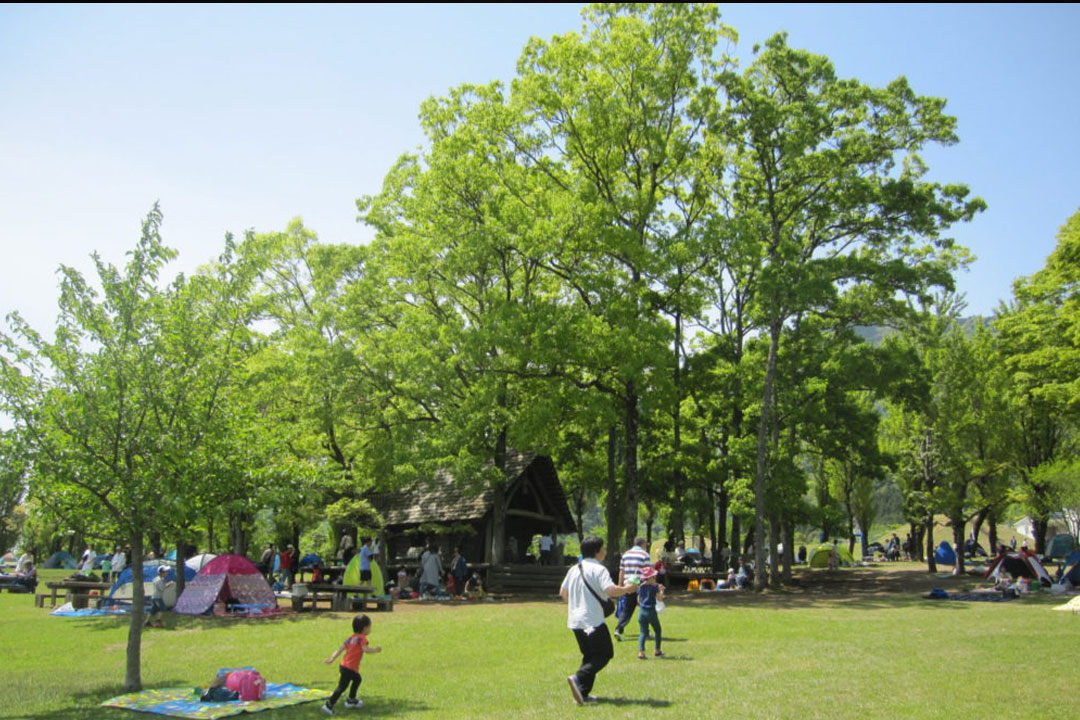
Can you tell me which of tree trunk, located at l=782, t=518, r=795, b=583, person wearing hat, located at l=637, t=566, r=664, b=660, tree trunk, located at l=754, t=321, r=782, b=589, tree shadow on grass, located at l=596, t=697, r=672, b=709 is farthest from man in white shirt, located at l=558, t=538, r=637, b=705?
tree trunk, located at l=782, t=518, r=795, b=583

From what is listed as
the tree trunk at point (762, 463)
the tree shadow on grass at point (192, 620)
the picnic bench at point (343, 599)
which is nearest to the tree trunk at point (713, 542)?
the tree trunk at point (762, 463)

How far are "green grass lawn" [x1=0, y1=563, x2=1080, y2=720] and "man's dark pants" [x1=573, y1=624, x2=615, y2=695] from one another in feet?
0.92

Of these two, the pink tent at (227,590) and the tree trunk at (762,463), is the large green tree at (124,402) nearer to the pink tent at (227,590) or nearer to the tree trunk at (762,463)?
the pink tent at (227,590)

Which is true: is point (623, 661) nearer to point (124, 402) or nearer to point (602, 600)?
point (602, 600)

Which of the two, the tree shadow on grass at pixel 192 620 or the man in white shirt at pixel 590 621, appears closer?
the man in white shirt at pixel 590 621

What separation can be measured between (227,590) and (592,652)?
44.4ft

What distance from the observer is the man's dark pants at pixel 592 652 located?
28.6ft

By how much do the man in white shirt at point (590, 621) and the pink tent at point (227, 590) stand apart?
42.0ft

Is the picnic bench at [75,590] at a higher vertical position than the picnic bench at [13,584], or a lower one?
higher

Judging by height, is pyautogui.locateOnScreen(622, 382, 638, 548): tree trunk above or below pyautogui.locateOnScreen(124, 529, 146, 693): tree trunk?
above

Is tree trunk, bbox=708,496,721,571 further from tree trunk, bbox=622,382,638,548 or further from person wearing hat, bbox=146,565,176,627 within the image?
person wearing hat, bbox=146,565,176,627

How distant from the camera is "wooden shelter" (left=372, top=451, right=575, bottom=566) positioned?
28844 millimetres

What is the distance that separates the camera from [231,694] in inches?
366

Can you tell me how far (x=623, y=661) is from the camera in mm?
11836
